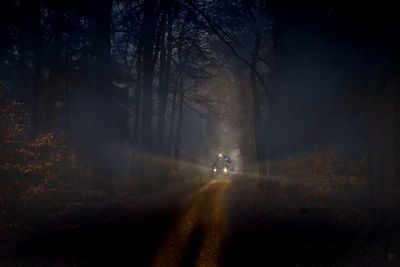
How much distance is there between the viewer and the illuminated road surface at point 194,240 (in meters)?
6.03

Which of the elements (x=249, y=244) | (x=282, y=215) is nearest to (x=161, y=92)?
(x=282, y=215)

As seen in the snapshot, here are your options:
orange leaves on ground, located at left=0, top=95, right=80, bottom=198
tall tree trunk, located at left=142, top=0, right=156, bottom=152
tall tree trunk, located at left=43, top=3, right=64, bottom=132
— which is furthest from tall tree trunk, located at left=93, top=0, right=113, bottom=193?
tall tree trunk, located at left=43, top=3, right=64, bottom=132

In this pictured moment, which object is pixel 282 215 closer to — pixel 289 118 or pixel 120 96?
pixel 289 118

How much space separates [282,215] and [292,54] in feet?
32.5

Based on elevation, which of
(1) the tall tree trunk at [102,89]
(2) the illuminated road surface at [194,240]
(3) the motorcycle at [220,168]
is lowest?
(2) the illuminated road surface at [194,240]

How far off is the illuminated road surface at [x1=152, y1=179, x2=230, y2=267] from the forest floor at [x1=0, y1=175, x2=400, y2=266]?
21mm

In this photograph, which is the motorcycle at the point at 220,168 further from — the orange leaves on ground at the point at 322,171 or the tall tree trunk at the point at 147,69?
the orange leaves on ground at the point at 322,171

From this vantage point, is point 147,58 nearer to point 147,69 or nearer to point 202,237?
point 147,69

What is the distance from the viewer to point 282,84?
13195 millimetres

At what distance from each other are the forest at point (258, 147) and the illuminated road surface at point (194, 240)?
47 mm

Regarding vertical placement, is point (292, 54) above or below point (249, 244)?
above

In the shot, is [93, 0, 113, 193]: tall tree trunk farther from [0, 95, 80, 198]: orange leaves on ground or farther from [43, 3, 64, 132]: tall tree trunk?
[43, 3, 64, 132]: tall tree trunk

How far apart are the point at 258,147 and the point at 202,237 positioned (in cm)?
982

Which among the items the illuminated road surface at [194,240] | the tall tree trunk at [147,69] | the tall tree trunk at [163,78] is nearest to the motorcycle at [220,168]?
the tall tree trunk at [163,78]
